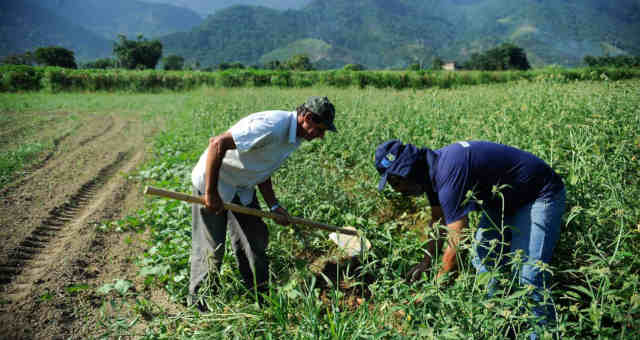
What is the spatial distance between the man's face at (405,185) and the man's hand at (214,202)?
1.22 meters

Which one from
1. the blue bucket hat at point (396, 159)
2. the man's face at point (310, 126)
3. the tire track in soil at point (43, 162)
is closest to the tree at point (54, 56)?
the tire track in soil at point (43, 162)

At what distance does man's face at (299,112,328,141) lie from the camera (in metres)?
2.37

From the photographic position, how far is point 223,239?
8.73ft

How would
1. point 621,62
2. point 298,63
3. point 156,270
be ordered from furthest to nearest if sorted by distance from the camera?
point 298,63 < point 621,62 < point 156,270

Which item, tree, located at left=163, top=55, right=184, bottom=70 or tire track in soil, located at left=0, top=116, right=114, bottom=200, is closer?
tire track in soil, located at left=0, top=116, right=114, bottom=200

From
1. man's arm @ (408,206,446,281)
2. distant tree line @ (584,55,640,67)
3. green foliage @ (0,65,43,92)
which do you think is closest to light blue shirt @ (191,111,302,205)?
man's arm @ (408,206,446,281)

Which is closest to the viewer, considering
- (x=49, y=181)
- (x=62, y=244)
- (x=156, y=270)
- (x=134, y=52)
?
(x=156, y=270)

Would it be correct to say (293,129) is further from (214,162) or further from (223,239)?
(223,239)

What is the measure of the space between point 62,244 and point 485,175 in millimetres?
4282

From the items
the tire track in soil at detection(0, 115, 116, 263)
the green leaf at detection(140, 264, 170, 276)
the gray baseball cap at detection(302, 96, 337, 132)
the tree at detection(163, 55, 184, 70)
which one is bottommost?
the green leaf at detection(140, 264, 170, 276)

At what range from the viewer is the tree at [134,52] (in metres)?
80.1

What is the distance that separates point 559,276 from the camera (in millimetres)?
2584

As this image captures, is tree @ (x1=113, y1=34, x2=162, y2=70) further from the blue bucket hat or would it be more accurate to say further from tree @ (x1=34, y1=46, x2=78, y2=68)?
the blue bucket hat

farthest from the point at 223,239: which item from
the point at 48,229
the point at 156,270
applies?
the point at 48,229
